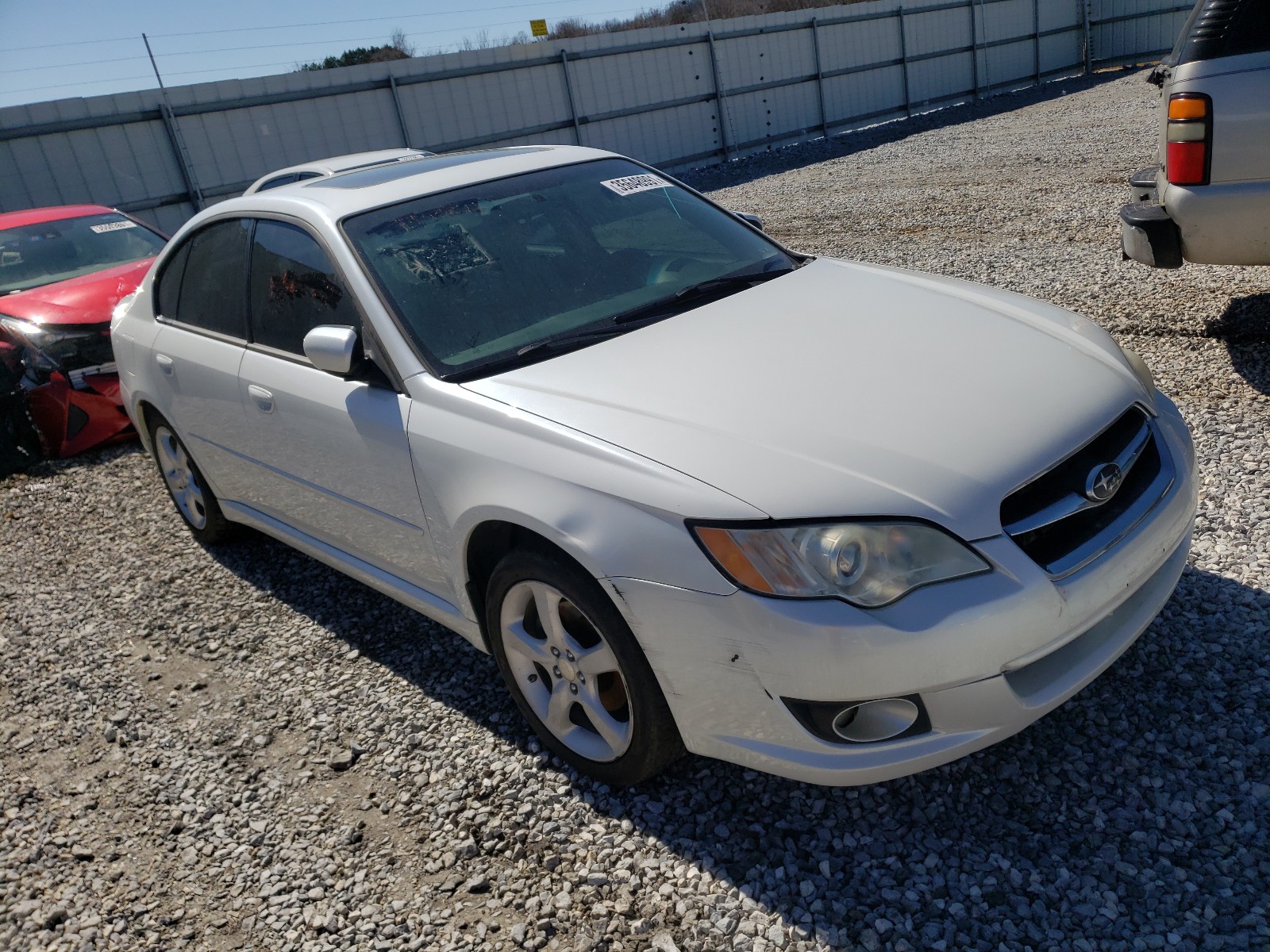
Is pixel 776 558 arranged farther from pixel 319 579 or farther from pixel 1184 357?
pixel 1184 357

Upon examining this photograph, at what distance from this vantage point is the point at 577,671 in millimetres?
2746

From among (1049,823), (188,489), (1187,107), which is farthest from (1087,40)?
(1049,823)

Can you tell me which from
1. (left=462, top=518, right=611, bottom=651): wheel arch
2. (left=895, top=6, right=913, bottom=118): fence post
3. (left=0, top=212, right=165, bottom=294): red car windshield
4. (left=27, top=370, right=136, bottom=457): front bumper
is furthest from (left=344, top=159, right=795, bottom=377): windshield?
(left=895, top=6, right=913, bottom=118): fence post

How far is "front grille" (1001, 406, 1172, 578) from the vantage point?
2.29m

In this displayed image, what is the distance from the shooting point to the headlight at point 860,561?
2180 millimetres

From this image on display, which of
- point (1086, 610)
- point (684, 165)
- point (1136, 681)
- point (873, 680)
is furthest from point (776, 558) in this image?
point (684, 165)

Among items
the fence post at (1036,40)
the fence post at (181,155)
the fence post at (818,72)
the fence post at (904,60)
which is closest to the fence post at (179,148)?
the fence post at (181,155)

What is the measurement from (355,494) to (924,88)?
22495 mm

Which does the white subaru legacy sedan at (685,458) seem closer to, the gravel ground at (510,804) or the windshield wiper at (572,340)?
the windshield wiper at (572,340)

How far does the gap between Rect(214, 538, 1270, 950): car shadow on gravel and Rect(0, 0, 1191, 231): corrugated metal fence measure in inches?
550

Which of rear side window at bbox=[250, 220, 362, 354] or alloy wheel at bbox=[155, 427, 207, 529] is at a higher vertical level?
rear side window at bbox=[250, 220, 362, 354]

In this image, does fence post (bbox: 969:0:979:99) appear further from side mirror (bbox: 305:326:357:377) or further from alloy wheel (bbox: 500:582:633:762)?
alloy wheel (bbox: 500:582:633:762)

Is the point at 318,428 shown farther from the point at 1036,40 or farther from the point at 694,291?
the point at 1036,40

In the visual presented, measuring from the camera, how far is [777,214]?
12.4 metres
